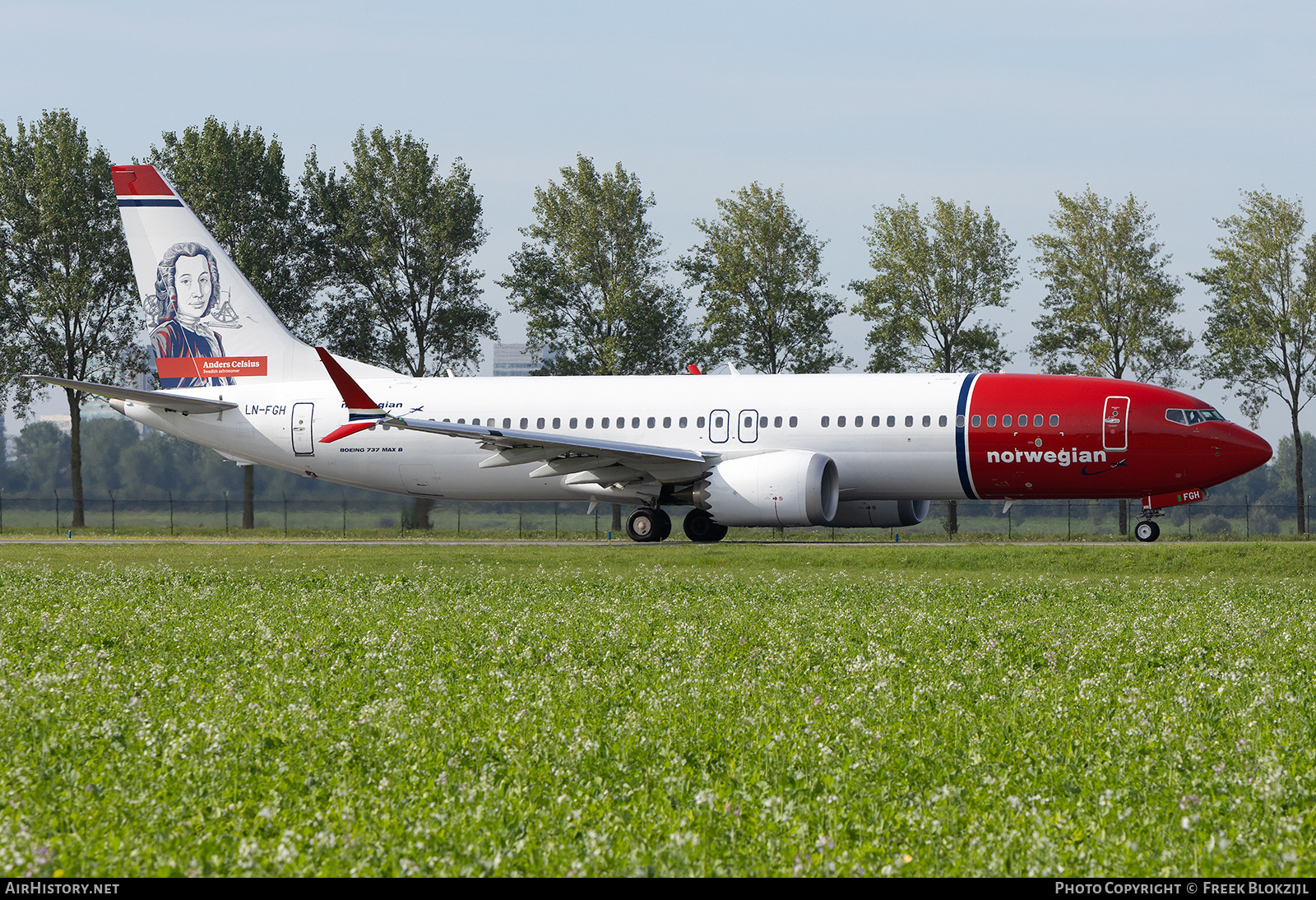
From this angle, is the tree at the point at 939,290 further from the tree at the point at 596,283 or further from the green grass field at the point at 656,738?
the green grass field at the point at 656,738

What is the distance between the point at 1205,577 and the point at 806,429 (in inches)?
386

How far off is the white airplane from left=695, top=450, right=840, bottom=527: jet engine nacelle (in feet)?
0.14

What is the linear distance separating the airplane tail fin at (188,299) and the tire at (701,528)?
393 inches

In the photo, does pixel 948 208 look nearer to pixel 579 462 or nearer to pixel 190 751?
pixel 579 462

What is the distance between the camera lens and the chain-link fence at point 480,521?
137 feet

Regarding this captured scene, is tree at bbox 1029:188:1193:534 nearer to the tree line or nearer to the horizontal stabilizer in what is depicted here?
the tree line

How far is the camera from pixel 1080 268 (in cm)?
4575

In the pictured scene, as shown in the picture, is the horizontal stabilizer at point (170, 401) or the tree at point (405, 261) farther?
the tree at point (405, 261)

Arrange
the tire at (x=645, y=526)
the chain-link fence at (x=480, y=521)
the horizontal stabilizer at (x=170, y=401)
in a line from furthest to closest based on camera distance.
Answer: the chain-link fence at (x=480, y=521) → the horizontal stabilizer at (x=170, y=401) → the tire at (x=645, y=526)

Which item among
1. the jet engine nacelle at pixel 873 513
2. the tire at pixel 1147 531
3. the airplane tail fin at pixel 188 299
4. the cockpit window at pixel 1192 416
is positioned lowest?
the tire at pixel 1147 531

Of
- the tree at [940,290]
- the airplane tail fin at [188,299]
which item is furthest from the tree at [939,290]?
the airplane tail fin at [188,299]

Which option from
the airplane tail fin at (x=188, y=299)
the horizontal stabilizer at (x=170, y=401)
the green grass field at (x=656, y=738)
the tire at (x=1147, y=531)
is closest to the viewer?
the green grass field at (x=656, y=738)

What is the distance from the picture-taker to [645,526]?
30.7 metres

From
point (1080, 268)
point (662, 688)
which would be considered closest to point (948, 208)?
point (1080, 268)
